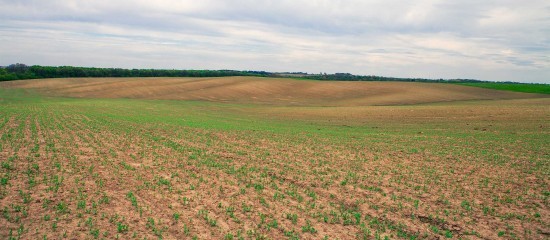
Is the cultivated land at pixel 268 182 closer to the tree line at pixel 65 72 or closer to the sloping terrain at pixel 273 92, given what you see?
the sloping terrain at pixel 273 92

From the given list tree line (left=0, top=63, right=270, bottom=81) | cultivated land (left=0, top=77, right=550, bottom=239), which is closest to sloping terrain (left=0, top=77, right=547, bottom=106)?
tree line (left=0, top=63, right=270, bottom=81)

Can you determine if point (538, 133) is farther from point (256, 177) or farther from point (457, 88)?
point (457, 88)

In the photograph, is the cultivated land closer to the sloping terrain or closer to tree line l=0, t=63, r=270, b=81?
the sloping terrain

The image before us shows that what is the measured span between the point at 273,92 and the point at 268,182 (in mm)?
68152

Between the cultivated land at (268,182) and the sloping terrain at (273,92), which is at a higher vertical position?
the sloping terrain at (273,92)

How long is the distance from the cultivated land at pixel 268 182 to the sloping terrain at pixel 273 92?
40562 millimetres

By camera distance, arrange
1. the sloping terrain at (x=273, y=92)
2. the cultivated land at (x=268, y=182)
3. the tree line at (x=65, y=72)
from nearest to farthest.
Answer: the cultivated land at (x=268, y=182) < the sloping terrain at (x=273, y=92) < the tree line at (x=65, y=72)

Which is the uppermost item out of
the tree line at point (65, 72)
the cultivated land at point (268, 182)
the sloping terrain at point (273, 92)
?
the tree line at point (65, 72)

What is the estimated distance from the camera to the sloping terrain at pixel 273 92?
7244 centimetres

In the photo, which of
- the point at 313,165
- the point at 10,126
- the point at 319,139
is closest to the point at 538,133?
the point at 319,139

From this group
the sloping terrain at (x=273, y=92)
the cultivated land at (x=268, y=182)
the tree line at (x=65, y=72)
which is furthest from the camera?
the tree line at (x=65, y=72)

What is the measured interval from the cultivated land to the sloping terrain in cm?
4056

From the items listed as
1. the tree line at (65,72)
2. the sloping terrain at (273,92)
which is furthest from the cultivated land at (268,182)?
the tree line at (65,72)

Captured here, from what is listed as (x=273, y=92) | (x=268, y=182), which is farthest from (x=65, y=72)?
(x=268, y=182)
